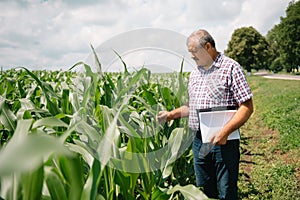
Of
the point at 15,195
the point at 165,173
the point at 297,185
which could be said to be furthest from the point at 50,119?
the point at 297,185

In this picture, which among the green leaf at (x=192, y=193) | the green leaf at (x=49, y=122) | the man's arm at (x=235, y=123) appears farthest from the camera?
the man's arm at (x=235, y=123)

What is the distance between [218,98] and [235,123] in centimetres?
21

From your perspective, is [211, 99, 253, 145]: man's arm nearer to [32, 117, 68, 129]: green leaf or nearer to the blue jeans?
the blue jeans

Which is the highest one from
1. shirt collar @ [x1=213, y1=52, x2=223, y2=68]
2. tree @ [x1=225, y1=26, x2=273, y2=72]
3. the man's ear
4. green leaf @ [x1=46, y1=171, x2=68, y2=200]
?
tree @ [x1=225, y1=26, x2=273, y2=72]

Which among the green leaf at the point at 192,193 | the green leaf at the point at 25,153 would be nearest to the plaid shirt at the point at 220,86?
the green leaf at the point at 192,193

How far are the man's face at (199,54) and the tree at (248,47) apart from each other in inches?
1513

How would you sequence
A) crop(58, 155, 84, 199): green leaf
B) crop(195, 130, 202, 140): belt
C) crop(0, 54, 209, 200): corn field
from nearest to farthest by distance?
1. crop(0, 54, 209, 200): corn field
2. crop(58, 155, 84, 199): green leaf
3. crop(195, 130, 202, 140): belt

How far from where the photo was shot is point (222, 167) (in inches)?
81.0

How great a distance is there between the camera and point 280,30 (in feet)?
108

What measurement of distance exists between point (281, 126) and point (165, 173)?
4.50 m

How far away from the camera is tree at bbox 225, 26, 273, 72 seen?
38906 millimetres

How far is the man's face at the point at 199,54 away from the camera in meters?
1.95

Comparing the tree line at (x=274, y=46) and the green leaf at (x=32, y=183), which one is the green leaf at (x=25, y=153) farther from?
the tree line at (x=274, y=46)

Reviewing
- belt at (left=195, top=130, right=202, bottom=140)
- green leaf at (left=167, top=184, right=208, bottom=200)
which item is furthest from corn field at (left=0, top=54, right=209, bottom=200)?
belt at (left=195, top=130, right=202, bottom=140)
